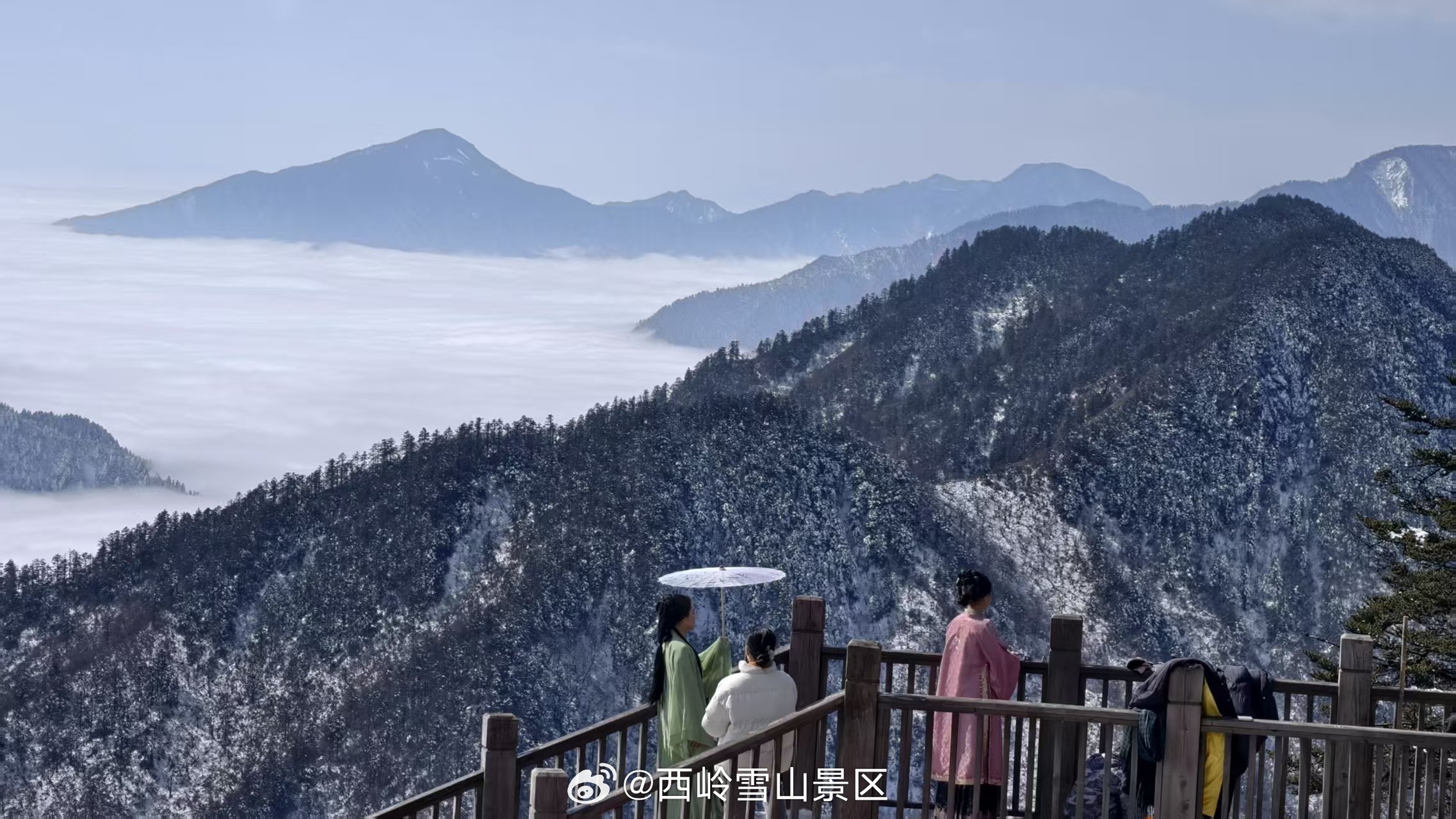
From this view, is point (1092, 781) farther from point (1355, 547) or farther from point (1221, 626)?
point (1355, 547)

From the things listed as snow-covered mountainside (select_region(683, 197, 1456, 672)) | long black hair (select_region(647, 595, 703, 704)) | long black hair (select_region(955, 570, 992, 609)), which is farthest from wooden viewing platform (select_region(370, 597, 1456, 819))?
snow-covered mountainside (select_region(683, 197, 1456, 672))

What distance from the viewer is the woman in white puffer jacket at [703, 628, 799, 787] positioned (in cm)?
1080

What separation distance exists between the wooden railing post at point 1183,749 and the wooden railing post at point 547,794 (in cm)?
356

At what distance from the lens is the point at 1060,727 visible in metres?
11.1

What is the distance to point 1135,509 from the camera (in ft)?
283

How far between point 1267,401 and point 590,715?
45972mm

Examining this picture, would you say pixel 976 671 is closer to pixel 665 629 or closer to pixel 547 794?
Result: pixel 665 629

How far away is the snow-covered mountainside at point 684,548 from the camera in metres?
73.9

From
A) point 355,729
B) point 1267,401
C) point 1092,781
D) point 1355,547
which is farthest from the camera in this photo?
point 1267,401

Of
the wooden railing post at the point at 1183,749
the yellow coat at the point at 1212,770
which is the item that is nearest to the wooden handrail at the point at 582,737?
the wooden railing post at the point at 1183,749

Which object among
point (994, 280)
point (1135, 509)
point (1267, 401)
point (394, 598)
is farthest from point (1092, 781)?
point (994, 280)

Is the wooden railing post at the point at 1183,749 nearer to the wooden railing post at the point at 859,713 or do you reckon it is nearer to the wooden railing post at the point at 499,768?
the wooden railing post at the point at 859,713

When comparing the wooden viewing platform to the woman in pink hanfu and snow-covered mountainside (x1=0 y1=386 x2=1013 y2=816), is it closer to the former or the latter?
the woman in pink hanfu

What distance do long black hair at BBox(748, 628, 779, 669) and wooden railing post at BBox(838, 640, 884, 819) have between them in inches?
54.5
